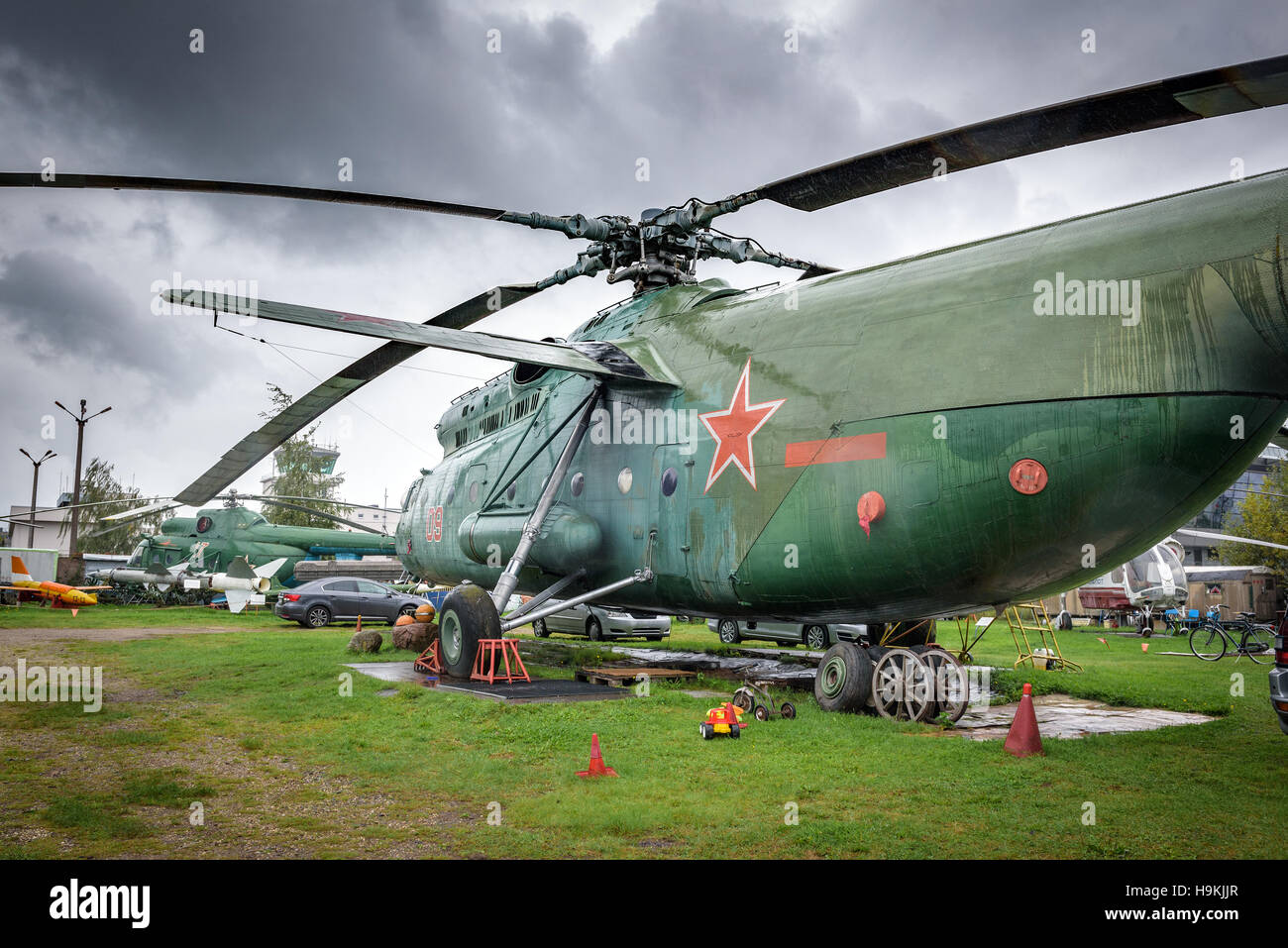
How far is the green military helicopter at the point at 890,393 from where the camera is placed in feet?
22.9

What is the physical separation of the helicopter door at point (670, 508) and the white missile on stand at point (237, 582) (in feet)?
85.8

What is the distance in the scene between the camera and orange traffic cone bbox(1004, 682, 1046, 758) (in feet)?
26.0

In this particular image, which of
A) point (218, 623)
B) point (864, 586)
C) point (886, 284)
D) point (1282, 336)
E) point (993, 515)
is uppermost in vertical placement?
point (886, 284)

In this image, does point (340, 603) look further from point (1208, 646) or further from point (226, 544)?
point (1208, 646)

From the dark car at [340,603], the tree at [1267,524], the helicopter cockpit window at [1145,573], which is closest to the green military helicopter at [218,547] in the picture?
the dark car at [340,603]

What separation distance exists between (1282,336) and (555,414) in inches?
396

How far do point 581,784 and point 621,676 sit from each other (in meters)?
5.79

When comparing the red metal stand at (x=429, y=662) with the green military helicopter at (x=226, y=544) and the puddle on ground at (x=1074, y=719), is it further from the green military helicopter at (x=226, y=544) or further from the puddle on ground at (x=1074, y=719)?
the green military helicopter at (x=226, y=544)

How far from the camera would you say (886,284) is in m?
9.51

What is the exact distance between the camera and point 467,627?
1200 cm

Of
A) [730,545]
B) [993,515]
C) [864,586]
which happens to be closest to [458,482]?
[730,545]

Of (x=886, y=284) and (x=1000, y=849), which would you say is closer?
(x=1000, y=849)
